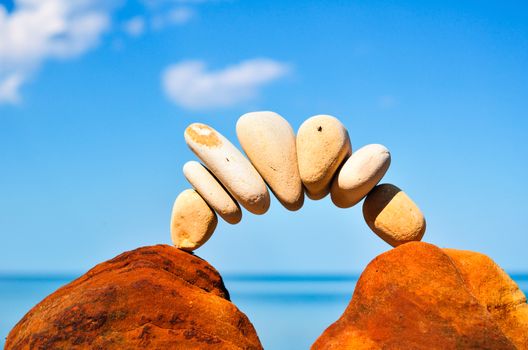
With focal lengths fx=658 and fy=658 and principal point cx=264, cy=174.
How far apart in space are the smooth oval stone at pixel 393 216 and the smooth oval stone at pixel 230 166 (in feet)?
3.51

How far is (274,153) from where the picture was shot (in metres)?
6.43

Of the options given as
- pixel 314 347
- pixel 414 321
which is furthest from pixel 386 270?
pixel 314 347

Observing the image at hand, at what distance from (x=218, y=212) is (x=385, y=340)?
212 cm

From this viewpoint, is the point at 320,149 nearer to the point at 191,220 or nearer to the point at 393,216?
the point at 393,216

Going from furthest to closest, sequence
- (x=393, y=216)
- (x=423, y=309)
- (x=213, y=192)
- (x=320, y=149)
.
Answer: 1. (x=213, y=192)
2. (x=393, y=216)
3. (x=320, y=149)
4. (x=423, y=309)

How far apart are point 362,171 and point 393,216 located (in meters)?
0.55

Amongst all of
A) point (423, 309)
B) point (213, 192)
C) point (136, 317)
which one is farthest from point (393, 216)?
point (136, 317)

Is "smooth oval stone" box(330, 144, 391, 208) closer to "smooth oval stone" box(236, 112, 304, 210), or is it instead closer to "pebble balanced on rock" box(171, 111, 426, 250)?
"pebble balanced on rock" box(171, 111, 426, 250)

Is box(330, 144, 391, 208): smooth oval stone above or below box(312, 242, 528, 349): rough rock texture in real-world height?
above

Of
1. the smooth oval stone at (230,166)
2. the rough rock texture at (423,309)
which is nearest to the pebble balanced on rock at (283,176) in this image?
the smooth oval stone at (230,166)

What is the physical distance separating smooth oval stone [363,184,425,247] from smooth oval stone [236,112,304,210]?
2.42 ft

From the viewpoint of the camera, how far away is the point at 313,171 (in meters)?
6.33

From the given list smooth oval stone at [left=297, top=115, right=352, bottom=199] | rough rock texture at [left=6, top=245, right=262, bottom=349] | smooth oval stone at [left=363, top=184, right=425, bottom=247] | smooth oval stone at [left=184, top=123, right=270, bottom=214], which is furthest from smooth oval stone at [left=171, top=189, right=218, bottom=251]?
smooth oval stone at [left=363, top=184, right=425, bottom=247]

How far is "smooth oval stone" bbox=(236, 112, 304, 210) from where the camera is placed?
644 centimetres
